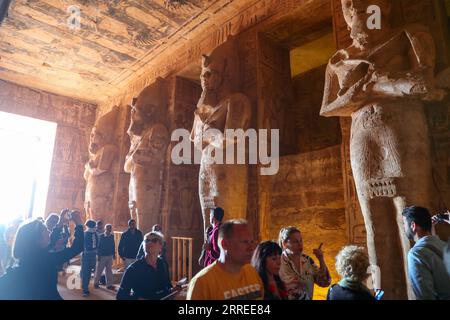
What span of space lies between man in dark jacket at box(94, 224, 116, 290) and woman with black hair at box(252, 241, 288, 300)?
4115mm

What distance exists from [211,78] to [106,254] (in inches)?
139

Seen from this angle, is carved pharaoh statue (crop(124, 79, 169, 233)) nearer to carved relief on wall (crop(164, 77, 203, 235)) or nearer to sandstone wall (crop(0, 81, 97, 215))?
carved relief on wall (crop(164, 77, 203, 235))

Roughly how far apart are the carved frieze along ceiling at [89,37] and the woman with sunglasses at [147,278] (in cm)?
545

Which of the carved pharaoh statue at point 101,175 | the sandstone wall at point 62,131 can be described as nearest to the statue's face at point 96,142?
the carved pharaoh statue at point 101,175

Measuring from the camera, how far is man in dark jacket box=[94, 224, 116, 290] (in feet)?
17.7

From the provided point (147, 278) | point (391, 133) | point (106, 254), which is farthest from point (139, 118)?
point (391, 133)

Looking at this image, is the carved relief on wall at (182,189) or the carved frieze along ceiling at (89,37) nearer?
the carved frieze along ceiling at (89,37)

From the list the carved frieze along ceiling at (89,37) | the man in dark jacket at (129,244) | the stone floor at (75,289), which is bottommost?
the stone floor at (75,289)

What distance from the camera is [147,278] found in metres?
2.41

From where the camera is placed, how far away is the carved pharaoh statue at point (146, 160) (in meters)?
6.86
